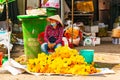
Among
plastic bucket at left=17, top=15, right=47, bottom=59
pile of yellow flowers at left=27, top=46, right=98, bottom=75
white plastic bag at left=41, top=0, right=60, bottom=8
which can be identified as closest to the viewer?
pile of yellow flowers at left=27, top=46, right=98, bottom=75

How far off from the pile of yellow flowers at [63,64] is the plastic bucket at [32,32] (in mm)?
848

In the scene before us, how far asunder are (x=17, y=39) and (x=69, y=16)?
192cm

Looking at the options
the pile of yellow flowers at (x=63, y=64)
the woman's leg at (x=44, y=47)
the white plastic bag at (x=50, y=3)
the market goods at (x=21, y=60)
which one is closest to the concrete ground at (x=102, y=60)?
the pile of yellow flowers at (x=63, y=64)

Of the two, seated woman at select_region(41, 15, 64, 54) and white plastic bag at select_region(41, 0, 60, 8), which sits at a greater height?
white plastic bag at select_region(41, 0, 60, 8)

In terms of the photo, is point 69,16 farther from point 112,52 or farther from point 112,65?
point 112,65

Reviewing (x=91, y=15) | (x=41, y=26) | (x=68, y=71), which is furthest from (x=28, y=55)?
(x=91, y=15)

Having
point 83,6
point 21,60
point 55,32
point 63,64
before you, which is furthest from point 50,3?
point 63,64

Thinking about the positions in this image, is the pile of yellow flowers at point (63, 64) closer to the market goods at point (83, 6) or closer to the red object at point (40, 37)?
the red object at point (40, 37)

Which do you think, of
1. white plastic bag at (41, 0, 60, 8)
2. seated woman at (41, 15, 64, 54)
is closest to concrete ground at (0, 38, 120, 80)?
seated woman at (41, 15, 64, 54)

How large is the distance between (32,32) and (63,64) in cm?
145

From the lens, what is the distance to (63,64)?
8.20 metres

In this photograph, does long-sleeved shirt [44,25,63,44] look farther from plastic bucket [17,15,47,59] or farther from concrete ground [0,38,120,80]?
concrete ground [0,38,120,80]

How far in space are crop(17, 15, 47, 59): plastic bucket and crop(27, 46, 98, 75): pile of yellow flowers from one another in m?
0.85

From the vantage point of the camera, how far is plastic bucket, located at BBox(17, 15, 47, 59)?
9.27 metres
